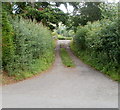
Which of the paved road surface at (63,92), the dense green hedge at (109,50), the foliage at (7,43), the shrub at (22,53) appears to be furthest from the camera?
the dense green hedge at (109,50)

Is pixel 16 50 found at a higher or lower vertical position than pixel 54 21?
lower

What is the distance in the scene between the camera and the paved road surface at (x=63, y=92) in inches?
263

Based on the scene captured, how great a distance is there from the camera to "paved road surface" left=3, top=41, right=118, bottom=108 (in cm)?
669

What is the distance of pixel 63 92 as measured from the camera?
8039 mm

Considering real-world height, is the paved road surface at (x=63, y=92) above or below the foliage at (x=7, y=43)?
below

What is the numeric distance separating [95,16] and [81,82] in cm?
1736

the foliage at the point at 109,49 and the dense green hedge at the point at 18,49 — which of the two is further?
the foliage at the point at 109,49

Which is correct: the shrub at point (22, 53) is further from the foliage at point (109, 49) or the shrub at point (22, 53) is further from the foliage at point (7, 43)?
the foliage at point (109, 49)

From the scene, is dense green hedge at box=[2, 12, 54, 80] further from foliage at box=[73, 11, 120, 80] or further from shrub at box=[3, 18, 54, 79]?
foliage at box=[73, 11, 120, 80]

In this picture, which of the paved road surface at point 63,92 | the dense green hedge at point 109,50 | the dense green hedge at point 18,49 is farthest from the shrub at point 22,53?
the dense green hedge at point 109,50

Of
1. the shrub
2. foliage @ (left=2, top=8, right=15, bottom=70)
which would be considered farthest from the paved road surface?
foliage @ (left=2, top=8, right=15, bottom=70)

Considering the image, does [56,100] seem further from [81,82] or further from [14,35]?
[14,35]

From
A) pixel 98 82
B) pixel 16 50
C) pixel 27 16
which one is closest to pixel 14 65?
pixel 16 50

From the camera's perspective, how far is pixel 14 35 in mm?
10891
